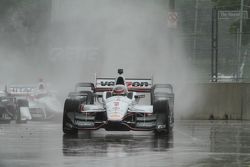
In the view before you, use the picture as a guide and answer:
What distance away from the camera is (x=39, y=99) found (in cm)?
3061

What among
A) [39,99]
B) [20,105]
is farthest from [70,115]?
[39,99]

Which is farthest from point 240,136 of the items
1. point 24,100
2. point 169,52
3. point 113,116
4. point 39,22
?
point 39,22

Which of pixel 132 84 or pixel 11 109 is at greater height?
pixel 132 84

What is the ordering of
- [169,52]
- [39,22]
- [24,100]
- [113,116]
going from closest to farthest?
[113,116], [24,100], [169,52], [39,22]

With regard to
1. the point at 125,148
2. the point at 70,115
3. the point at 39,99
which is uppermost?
the point at 70,115

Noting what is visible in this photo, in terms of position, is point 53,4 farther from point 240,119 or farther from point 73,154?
point 73,154

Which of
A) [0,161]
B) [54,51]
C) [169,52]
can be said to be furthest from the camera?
[54,51]

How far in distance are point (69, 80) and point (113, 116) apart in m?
16.8

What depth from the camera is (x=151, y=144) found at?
59.4 feet

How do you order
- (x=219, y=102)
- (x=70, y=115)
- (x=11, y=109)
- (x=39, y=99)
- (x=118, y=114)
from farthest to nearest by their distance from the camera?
(x=39, y=99) < (x=219, y=102) < (x=11, y=109) < (x=70, y=115) < (x=118, y=114)

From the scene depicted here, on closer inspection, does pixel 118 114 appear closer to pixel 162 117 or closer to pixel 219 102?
pixel 162 117

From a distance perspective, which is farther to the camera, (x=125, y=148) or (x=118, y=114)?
(x=118, y=114)

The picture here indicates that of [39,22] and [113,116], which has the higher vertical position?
[39,22]

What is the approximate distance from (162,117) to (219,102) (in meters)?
9.81
